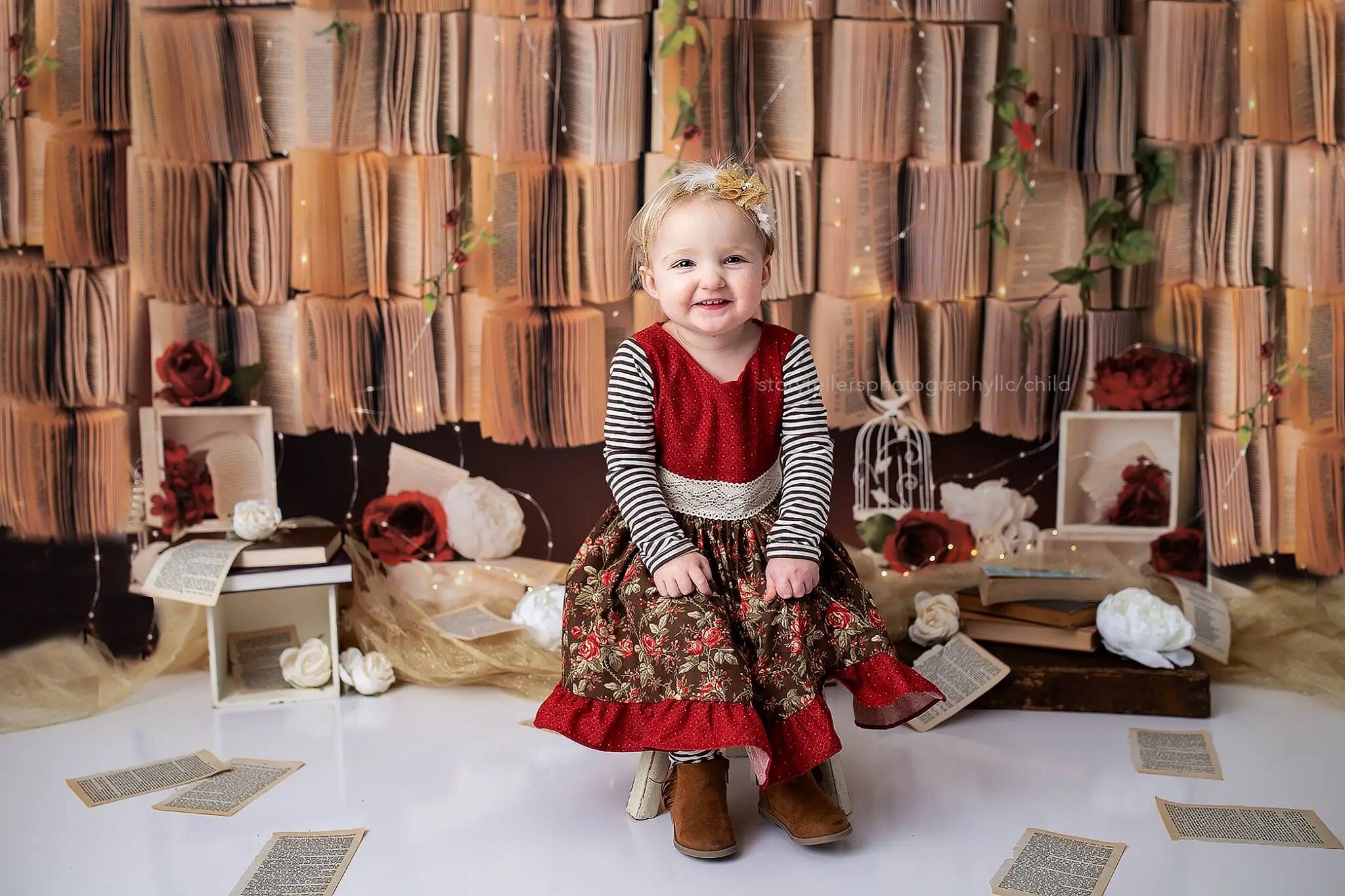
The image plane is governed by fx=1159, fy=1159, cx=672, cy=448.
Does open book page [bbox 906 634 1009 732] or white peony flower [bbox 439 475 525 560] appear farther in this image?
white peony flower [bbox 439 475 525 560]

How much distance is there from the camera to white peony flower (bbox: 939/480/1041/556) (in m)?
2.42

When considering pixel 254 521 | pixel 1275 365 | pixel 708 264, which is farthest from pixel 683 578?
pixel 1275 365

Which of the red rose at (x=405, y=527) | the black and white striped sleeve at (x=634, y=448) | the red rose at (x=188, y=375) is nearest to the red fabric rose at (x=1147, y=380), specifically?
the black and white striped sleeve at (x=634, y=448)

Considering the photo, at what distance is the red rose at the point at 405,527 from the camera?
239cm

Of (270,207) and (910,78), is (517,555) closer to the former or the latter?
(270,207)

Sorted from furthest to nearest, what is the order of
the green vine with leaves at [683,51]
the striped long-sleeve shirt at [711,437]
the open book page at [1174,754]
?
the green vine with leaves at [683,51], the open book page at [1174,754], the striped long-sleeve shirt at [711,437]

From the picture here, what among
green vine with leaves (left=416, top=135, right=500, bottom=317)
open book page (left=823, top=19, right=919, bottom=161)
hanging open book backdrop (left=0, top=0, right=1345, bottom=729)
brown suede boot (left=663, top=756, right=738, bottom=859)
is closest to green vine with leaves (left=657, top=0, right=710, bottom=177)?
hanging open book backdrop (left=0, top=0, right=1345, bottom=729)

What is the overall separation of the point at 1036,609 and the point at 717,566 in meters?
0.77

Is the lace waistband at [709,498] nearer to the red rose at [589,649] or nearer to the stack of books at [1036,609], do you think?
the red rose at [589,649]

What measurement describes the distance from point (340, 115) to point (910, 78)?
1.13 metres

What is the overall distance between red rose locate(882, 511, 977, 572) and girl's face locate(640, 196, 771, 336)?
948 mm

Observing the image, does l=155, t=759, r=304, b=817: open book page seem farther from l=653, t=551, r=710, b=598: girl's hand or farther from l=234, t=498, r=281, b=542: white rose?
l=653, t=551, r=710, b=598: girl's hand

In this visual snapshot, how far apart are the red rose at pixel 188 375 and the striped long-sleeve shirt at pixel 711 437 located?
1028 millimetres

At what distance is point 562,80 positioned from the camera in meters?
2.30
